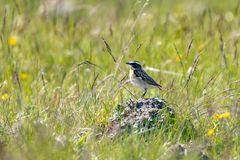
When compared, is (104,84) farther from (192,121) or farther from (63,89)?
(192,121)

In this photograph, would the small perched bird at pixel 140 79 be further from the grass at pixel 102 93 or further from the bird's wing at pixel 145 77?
the grass at pixel 102 93

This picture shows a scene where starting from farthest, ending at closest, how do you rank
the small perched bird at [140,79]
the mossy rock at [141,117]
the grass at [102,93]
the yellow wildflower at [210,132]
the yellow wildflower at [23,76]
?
the yellow wildflower at [23,76], the small perched bird at [140,79], the mossy rock at [141,117], the yellow wildflower at [210,132], the grass at [102,93]

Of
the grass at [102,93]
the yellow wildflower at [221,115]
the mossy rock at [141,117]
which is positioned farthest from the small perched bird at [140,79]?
the yellow wildflower at [221,115]

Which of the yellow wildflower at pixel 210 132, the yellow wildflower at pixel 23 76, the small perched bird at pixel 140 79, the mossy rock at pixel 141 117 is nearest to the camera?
the yellow wildflower at pixel 210 132

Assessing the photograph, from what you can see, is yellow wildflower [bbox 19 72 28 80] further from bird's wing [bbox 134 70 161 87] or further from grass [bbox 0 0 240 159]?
bird's wing [bbox 134 70 161 87]

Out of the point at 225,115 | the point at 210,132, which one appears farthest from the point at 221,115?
the point at 210,132

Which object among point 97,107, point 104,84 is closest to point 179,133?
point 97,107

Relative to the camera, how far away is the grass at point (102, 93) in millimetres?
6020

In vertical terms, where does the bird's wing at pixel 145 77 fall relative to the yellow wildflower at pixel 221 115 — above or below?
above

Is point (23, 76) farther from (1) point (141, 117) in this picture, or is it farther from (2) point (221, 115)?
(2) point (221, 115)

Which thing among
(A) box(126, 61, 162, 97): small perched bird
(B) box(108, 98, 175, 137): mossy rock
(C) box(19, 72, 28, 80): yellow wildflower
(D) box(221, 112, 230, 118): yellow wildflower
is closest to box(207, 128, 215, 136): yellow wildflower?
(D) box(221, 112, 230, 118): yellow wildflower

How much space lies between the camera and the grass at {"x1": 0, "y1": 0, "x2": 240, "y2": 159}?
6.02 m

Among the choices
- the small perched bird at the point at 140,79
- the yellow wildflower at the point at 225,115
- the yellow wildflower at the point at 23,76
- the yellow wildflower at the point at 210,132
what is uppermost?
the yellow wildflower at the point at 23,76

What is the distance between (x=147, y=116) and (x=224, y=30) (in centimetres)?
490
